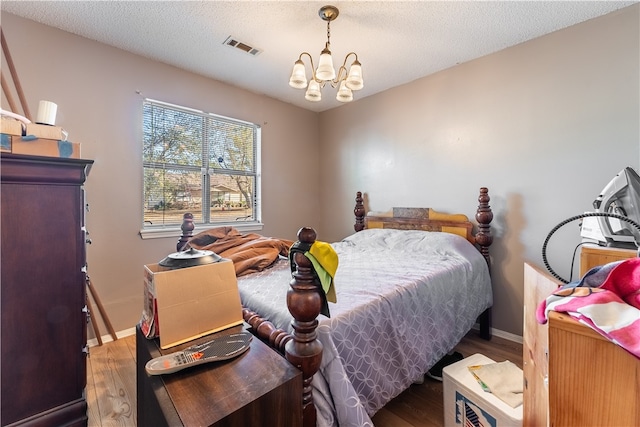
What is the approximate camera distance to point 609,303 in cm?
52

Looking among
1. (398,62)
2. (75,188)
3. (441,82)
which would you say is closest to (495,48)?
(441,82)

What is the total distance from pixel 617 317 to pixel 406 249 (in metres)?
2.13

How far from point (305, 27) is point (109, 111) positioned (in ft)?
5.97

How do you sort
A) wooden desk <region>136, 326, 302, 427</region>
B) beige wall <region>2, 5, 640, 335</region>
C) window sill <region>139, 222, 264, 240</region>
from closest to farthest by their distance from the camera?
wooden desk <region>136, 326, 302, 427</region> < beige wall <region>2, 5, 640, 335</region> < window sill <region>139, 222, 264, 240</region>

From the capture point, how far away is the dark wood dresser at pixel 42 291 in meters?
1.09

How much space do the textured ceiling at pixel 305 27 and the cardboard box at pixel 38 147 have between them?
4.35 ft

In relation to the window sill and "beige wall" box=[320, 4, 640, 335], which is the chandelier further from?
the window sill

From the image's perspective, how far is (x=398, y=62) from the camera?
2.65 m

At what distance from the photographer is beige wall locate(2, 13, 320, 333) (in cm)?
210

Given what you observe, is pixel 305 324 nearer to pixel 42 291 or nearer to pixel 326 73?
pixel 42 291

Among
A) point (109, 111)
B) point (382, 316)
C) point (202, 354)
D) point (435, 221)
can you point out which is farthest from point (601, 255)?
point (109, 111)

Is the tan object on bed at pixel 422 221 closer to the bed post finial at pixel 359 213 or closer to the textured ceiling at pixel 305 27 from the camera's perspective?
the bed post finial at pixel 359 213

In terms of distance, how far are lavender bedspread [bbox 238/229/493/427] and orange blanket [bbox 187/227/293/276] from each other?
9 centimetres

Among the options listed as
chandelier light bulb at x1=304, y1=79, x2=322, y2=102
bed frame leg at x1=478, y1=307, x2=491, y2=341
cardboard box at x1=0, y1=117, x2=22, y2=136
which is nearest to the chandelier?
chandelier light bulb at x1=304, y1=79, x2=322, y2=102
